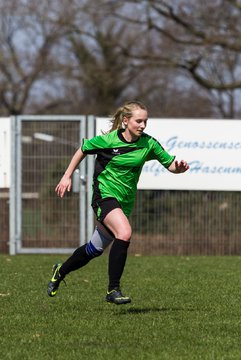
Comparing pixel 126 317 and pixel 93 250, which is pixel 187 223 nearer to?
pixel 93 250

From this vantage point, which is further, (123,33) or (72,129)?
(123,33)

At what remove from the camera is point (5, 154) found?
49.6 ft

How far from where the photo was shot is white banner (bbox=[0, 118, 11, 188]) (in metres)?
15.1

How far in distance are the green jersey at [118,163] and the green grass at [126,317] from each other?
97 cm

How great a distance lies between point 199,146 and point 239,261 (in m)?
2.10

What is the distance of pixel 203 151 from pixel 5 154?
309 cm

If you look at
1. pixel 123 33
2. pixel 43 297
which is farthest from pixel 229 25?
pixel 43 297

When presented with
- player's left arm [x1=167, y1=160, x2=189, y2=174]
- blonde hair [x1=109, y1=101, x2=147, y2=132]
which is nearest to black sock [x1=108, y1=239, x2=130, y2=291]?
player's left arm [x1=167, y1=160, x2=189, y2=174]

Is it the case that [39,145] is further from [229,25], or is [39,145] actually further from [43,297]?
[229,25]

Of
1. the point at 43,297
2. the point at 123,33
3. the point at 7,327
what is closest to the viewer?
the point at 7,327

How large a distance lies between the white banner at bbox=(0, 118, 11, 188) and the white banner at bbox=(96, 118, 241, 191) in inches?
57.2

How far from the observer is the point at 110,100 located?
43719 millimetres

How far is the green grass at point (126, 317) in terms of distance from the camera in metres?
6.14

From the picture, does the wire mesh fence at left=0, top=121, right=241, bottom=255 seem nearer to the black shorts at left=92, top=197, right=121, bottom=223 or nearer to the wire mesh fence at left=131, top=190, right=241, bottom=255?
the wire mesh fence at left=131, top=190, right=241, bottom=255
